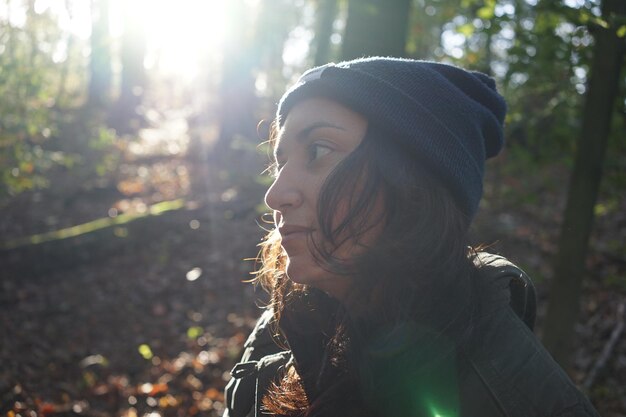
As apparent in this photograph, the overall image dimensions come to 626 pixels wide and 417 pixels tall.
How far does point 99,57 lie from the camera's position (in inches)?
781

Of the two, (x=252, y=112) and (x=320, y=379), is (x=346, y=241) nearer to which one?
(x=320, y=379)

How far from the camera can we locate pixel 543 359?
179 cm

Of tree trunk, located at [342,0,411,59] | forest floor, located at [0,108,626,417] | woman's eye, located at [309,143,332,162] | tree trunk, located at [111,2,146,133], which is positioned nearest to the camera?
woman's eye, located at [309,143,332,162]

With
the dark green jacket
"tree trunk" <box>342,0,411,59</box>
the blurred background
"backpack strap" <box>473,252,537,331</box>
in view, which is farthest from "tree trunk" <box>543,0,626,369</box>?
the dark green jacket

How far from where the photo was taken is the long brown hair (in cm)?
194

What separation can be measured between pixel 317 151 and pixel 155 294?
6266mm

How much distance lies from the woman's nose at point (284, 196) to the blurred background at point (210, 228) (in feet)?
2.04

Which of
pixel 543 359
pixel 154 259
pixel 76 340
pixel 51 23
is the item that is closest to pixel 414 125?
pixel 543 359

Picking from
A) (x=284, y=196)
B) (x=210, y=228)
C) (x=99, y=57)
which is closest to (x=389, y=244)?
(x=284, y=196)


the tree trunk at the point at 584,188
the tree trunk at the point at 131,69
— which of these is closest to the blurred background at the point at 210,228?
the tree trunk at the point at 584,188

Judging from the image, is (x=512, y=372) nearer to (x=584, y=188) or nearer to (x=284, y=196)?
(x=284, y=196)

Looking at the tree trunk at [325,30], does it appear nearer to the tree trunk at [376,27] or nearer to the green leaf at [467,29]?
the tree trunk at [376,27]

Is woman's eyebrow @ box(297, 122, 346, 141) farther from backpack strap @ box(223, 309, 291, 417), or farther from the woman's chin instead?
backpack strap @ box(223, 309, 291, 417)

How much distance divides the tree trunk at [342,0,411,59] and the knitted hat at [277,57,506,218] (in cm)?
271
